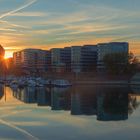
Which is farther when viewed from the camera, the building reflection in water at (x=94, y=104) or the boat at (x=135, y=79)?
the boat at (x=135, y=79)

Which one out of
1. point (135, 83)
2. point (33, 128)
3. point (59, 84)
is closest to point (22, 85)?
point (59, 84)

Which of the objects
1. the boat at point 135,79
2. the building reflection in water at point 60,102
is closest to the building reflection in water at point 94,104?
the building reflection in water at point 60,102

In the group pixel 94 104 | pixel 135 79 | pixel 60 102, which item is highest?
pixel 135 79

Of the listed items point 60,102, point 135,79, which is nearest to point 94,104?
point 60,102

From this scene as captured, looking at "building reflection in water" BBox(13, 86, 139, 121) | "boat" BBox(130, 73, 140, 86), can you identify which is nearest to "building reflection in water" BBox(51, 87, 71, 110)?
"building reflection in water" BBox(13, 86, 139, 121)

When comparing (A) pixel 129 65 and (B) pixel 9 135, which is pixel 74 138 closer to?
(B) pixel 9 135

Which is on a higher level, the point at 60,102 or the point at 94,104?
the point at 94,104

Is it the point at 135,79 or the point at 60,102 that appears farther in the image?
the point at 135,79

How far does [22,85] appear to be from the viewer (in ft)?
413

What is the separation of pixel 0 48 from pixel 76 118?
15321 cm

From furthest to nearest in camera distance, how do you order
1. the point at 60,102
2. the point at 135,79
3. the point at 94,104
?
the point at 135,79
the point at 60,102
the point at 94,104


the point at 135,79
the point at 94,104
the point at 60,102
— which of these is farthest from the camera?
the point at 135,79

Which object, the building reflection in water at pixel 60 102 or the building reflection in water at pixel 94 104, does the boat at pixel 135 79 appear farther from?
the building reflection in water at pixel 60 102

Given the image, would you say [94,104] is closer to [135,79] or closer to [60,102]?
[60,102]
